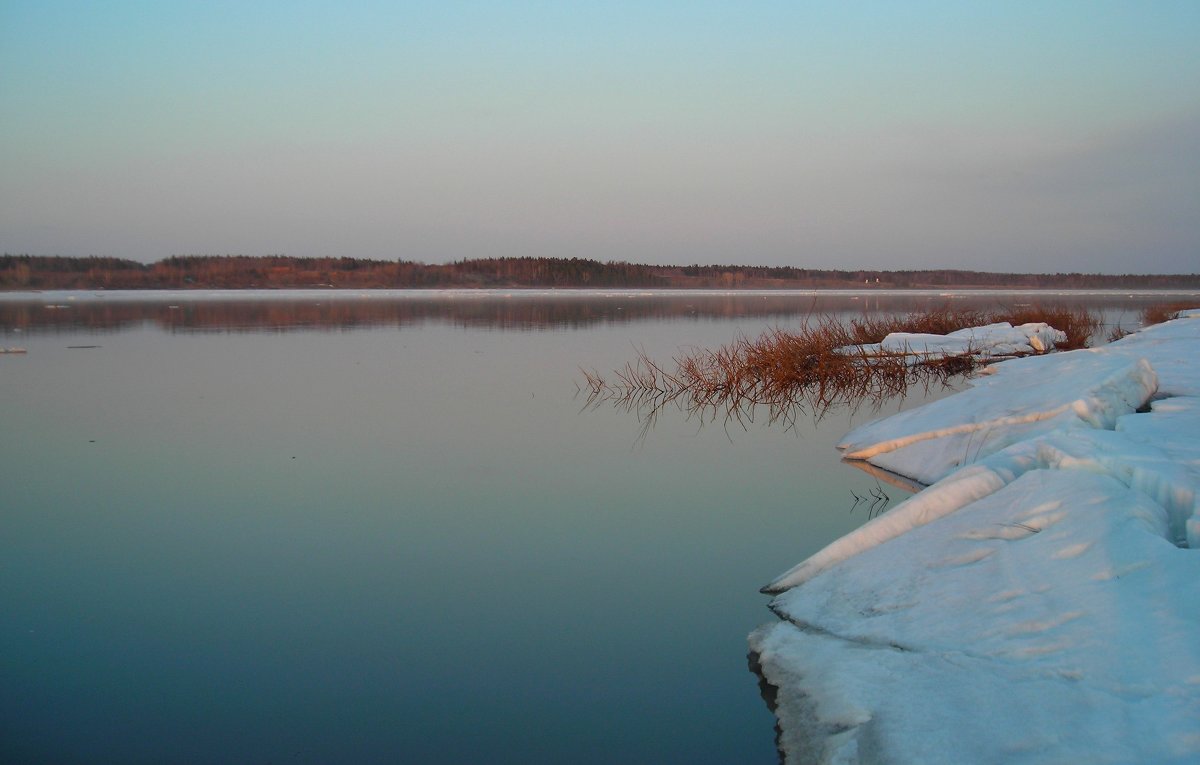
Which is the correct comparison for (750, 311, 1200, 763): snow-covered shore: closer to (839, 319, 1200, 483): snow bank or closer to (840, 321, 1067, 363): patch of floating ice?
(839, 319, 1200, 483): snow bank

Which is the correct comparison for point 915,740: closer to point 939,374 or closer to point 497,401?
point 497,401

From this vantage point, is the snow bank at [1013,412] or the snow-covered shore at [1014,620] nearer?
the snow-covered shore at [1014,620]

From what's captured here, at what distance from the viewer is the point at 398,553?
13.6 feet

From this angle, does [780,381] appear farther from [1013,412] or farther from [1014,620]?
[1014,620]

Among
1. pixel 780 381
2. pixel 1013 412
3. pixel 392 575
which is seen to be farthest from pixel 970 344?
pixel 392 575

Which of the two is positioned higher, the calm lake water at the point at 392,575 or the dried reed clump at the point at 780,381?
the dried reed clump at the point at 780,381

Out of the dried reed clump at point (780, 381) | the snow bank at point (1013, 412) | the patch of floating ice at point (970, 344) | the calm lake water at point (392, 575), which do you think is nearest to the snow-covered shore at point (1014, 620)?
the calm lake water at point (392, 575)

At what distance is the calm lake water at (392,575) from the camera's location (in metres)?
2.68

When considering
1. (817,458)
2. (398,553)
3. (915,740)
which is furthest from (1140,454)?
(398,553)

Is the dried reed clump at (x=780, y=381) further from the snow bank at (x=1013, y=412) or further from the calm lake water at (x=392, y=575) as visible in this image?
the snow bank at (x=1013, y=412)

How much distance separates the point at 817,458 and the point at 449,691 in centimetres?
423

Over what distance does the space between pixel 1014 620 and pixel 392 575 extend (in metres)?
2.56

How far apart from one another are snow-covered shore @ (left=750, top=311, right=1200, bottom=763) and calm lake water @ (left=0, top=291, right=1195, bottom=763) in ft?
1.01

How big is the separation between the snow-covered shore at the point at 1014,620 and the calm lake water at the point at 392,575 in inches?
12.2
